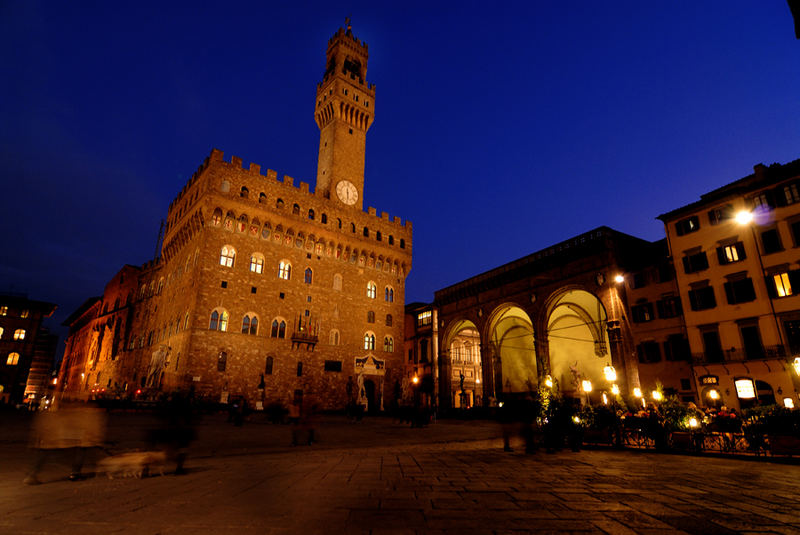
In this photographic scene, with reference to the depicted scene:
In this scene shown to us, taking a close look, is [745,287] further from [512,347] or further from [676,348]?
[512,347]

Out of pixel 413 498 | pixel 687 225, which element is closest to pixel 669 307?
pixel 687 225

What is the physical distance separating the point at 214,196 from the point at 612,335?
27.3 meters

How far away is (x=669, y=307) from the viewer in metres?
22.5

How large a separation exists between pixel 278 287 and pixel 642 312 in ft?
80.5

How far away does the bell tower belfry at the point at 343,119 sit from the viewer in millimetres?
36031

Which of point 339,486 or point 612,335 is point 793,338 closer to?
point 612,335

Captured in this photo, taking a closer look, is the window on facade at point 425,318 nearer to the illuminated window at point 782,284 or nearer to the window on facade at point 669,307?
the window on facade at point 669,307

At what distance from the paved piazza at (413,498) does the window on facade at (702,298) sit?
1453cm

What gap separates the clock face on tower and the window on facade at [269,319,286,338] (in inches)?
478

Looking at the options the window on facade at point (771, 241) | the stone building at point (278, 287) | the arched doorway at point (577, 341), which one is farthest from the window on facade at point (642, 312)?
the stone building at point (278, 287)

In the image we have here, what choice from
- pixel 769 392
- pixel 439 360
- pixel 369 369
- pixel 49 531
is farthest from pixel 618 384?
pixel 49 531

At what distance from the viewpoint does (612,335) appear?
23047mm

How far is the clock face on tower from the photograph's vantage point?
35.6 m

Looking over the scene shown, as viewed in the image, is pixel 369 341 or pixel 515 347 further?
pixel 515 347
